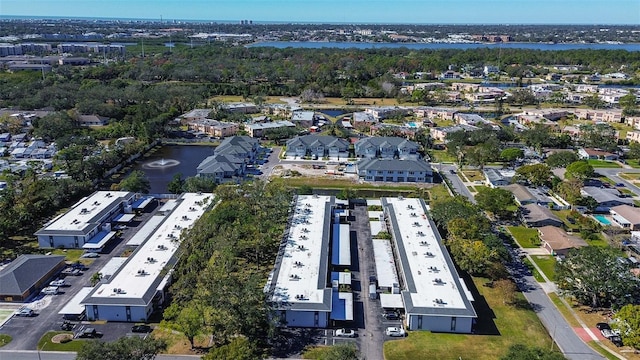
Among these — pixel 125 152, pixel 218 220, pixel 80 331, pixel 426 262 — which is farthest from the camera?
pixel 125 152

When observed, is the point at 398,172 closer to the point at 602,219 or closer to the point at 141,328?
the point at 602,219

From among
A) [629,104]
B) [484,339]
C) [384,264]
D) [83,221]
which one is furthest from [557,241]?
[629,104]

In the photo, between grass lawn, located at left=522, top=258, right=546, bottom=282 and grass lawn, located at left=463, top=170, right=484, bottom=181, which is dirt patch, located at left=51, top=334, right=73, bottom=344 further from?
grass lawn, located at left=463, top=170, right=484, bottom=181

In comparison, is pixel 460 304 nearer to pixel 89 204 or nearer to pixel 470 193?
pixel 470 193

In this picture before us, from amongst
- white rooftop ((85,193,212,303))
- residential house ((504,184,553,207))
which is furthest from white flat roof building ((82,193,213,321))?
residential house ((504,184,553,207))

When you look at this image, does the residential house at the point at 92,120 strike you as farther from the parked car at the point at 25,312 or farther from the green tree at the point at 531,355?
the green tree at the point at 531,355

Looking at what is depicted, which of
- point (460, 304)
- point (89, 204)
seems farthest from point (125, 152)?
point (460, 304)
